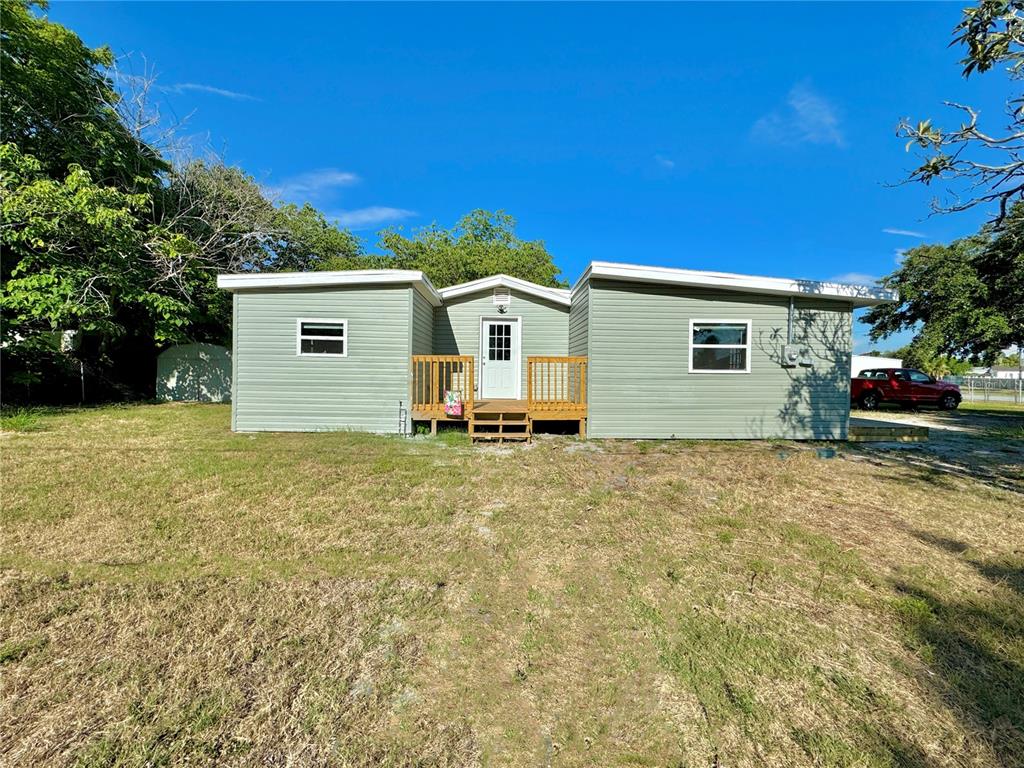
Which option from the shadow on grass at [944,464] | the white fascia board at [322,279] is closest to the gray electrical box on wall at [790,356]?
the shadow on grass at [944,464]

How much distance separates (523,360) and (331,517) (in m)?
6.50

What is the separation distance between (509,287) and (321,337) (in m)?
4.02

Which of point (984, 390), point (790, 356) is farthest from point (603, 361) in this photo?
point (984, 390)

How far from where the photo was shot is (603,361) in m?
7.46

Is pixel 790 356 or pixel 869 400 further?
pixel 869 400

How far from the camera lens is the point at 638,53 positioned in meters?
9.77

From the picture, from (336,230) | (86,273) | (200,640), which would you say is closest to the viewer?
(200,640)

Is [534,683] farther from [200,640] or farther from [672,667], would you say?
[200,640]

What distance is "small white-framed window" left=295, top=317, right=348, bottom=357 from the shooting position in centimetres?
766

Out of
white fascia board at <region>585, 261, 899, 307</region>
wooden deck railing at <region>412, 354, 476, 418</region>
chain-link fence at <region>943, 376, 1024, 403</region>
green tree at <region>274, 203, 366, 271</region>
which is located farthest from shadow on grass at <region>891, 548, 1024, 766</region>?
chain-link fence at <region>943, 376, 1024, 403</region>

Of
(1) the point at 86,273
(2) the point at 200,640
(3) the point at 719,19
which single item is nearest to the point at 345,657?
(2) the point at 200,640

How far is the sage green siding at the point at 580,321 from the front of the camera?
304 inches

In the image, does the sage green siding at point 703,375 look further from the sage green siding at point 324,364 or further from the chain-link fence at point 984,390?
the chain-link fence at point 984,390

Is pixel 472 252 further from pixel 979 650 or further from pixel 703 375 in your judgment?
pixel 979 650
